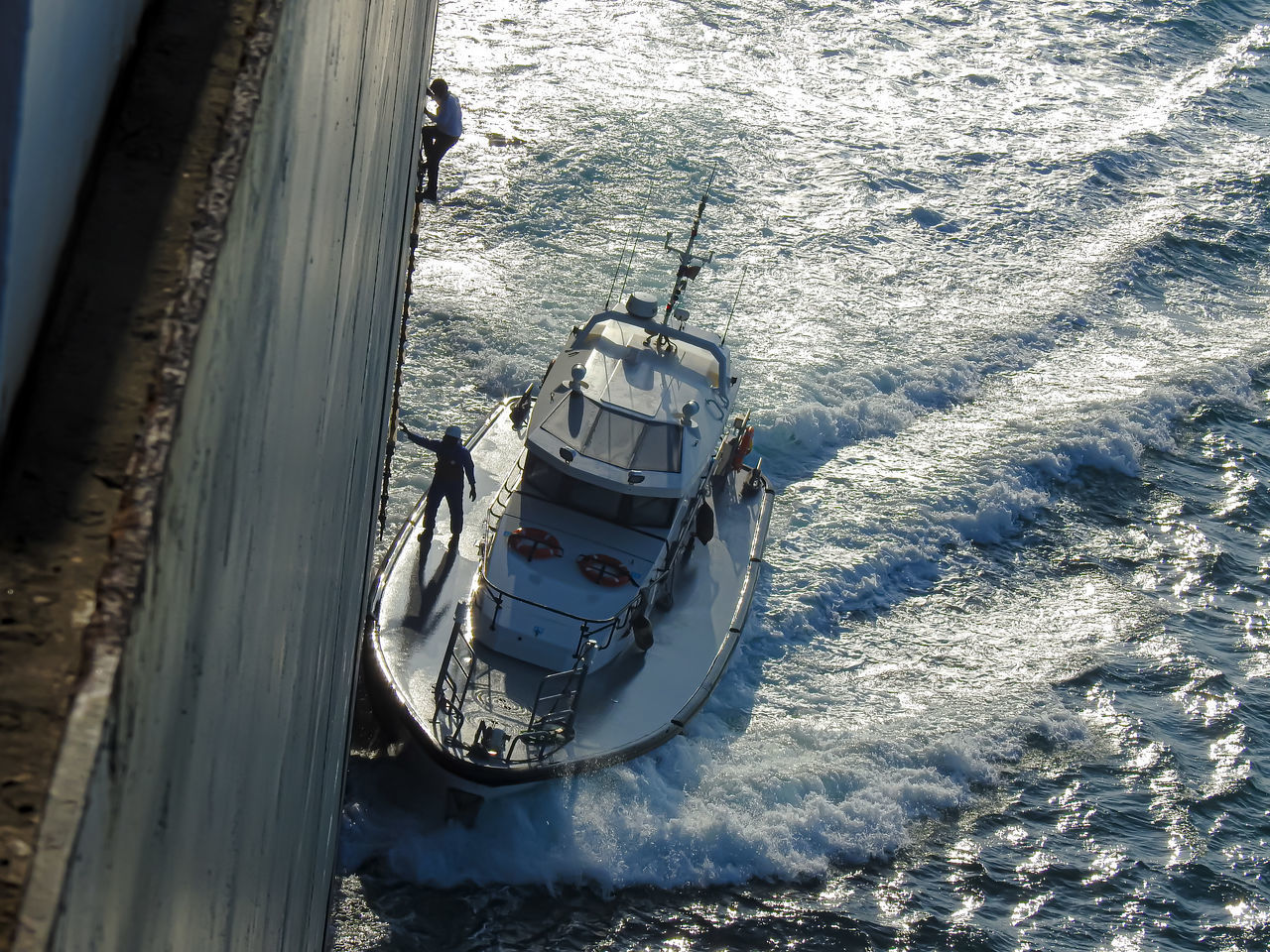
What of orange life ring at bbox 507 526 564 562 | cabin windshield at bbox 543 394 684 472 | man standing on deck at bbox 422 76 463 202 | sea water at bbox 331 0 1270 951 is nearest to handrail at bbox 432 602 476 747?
orange life ring at bbox 507 526 564 562

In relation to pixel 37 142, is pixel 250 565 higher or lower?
lower

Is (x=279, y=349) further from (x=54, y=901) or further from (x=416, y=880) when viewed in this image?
(x=416, y=880)

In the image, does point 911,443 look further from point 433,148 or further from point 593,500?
point 433,148

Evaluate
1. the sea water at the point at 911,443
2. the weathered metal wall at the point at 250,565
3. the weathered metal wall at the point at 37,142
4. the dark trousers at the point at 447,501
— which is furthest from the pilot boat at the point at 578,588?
the weathered metal wall at the point at 37,142

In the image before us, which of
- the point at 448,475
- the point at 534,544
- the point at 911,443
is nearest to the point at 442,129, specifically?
the point at 448,475

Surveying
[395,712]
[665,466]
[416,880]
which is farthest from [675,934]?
[665,466]

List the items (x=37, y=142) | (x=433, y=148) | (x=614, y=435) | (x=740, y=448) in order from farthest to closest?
(x=740, y=448)
(x=433, y=148)
(x=614, y=435)
(x=37, y=142)
